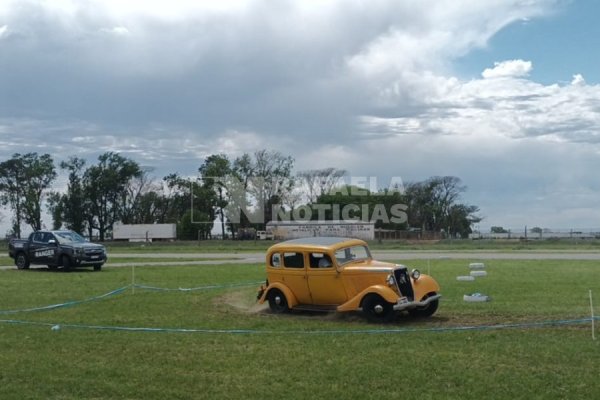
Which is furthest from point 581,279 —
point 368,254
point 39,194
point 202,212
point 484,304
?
point 39,194

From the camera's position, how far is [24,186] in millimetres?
109000

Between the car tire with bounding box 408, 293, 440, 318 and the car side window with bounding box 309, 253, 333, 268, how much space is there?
185 cm

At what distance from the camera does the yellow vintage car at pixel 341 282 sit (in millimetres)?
12492

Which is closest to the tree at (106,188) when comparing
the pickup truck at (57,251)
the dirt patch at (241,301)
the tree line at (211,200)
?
the tree line at (211,200)

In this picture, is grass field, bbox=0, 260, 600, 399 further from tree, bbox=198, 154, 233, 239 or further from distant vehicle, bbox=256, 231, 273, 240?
tree, bbox=198, 154, 233, 239

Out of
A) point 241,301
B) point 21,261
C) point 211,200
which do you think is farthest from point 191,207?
point 241,301

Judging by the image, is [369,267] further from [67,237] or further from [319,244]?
[67,237]

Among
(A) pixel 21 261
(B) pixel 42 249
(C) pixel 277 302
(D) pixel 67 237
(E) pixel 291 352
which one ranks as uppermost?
(D) pixel 67 237

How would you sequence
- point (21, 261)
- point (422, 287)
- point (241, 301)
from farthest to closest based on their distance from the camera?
1. point (21, 261)
2. point (241, 301)
3. point (422, 287)

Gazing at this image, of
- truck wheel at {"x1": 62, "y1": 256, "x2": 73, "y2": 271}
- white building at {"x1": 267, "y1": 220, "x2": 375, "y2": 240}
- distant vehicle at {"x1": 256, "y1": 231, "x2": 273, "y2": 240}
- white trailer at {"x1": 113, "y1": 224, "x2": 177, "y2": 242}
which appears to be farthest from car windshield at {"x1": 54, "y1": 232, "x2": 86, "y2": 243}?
white trailer at {"x1": 113, "y1": 224, "x2": 177, "y2": 242}

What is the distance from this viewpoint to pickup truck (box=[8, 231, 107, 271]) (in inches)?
1199

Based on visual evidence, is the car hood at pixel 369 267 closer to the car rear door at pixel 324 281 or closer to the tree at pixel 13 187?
the car rear door at pixel 324 281

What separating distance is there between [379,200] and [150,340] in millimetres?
106771

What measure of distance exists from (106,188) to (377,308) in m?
106
